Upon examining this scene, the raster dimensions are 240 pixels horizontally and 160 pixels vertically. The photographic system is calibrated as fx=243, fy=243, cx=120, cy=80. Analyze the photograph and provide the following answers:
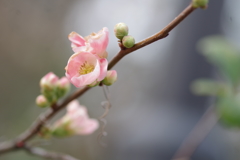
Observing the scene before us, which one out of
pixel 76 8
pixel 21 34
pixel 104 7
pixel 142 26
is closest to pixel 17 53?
pixel 21 34

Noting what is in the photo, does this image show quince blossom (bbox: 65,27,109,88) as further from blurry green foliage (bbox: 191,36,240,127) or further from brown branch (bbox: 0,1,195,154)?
blurry green foliage (bbox: 191,36,240,127)

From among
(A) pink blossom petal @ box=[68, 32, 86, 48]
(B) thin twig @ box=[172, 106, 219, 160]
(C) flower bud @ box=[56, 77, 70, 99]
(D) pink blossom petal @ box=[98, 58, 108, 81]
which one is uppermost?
(C) flower bud @ box=[56, 77, 70, 99]

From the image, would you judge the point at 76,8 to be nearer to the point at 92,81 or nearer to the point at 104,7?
the point at 104,7

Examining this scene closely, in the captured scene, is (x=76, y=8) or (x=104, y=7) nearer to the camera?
(x=104, y=7)

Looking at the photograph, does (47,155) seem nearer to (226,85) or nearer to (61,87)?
(61,87)

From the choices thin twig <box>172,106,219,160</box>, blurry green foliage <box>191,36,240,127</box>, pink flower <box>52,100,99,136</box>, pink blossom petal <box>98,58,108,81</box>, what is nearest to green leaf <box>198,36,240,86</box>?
blurry green foliage <box>191,36,240,127</box>

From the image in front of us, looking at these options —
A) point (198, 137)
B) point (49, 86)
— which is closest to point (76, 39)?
point (49, 86)

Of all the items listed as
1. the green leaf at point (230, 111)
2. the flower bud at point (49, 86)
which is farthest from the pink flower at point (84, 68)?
the green leaf at point (230, 111)

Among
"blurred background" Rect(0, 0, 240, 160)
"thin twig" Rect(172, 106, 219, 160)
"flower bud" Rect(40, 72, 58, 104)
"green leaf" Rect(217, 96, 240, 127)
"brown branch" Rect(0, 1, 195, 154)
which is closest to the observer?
"brown branch" Rect(0, 1, 195, 154)
